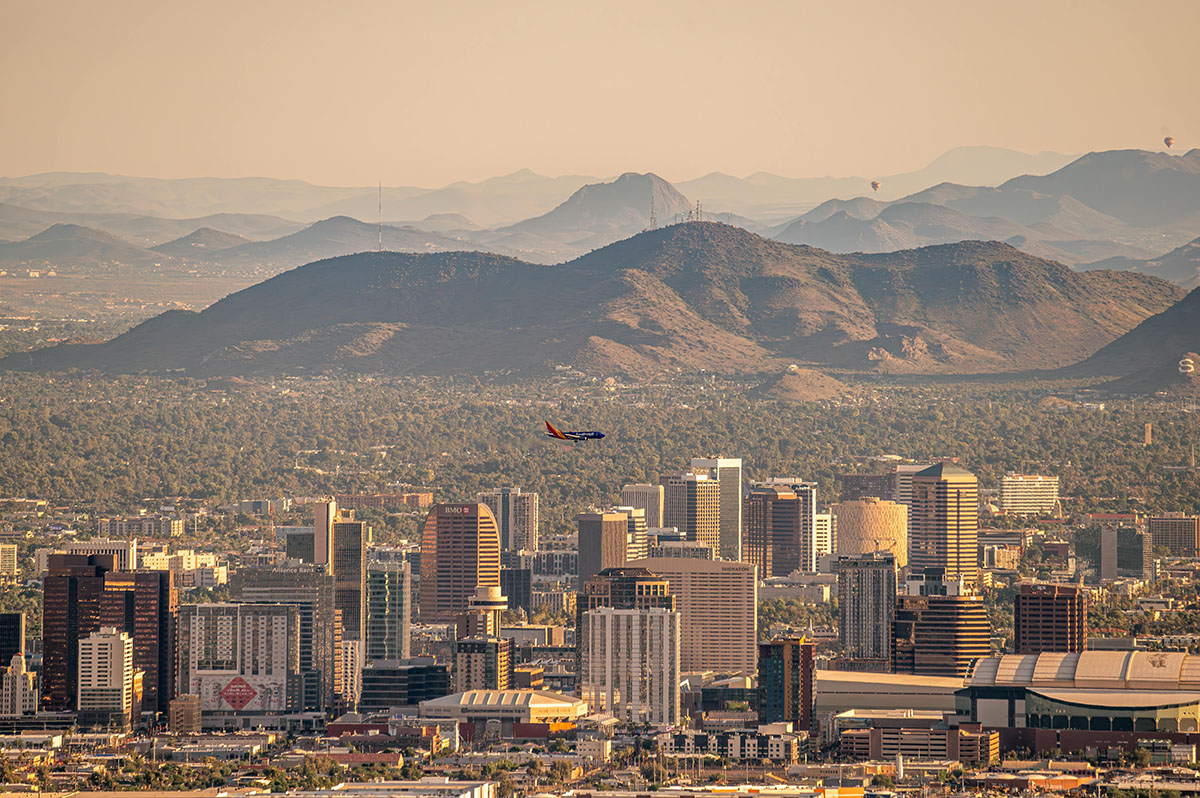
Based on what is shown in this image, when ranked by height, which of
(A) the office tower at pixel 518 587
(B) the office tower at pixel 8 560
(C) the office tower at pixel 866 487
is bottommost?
(A) the office tower at pixel 518 587

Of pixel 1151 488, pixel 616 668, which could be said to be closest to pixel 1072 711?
pixel 616 668

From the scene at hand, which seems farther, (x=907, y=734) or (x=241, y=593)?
(x=241, y=593)

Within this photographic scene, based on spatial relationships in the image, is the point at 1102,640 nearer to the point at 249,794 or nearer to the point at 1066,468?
the point at 249,794

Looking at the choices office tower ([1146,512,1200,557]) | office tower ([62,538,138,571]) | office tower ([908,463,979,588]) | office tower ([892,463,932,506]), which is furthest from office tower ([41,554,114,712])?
office tower ([1146,512,1200,557])

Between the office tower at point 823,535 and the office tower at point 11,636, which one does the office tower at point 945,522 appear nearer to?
the office tower at point 823,535

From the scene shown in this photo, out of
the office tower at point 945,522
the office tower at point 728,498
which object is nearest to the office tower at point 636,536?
the office tower at point 728,498

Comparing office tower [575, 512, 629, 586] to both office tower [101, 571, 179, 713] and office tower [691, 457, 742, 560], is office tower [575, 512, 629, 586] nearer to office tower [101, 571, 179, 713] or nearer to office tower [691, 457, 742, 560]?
office tower [691, 457, 742, 560]
